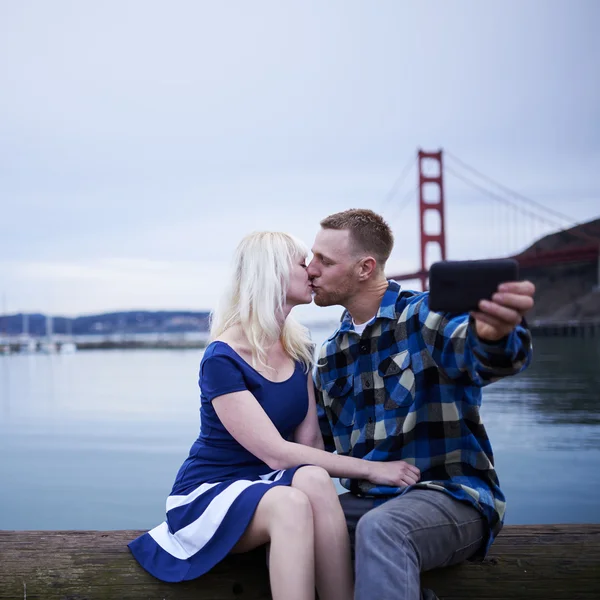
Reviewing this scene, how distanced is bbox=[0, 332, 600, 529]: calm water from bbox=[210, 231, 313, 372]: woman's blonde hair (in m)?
4.48

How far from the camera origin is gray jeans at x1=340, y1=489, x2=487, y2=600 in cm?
136

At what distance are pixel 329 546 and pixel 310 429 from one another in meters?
0.36

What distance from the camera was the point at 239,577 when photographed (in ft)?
5.13

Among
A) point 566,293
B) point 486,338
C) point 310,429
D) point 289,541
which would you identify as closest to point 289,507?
point 289,541

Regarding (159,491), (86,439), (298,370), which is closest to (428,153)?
(86,439)

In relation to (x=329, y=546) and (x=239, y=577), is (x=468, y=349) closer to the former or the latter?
(x=329, y=546)

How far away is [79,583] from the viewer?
158cm

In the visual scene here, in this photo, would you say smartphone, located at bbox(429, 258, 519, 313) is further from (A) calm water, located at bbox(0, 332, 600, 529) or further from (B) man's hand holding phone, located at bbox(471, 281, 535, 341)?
(A) calm water, located at bbox(0, 332, 600, 529)

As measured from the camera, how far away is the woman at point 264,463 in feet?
4.80

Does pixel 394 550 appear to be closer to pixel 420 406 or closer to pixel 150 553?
pixel 420 406

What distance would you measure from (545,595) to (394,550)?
0.40 m

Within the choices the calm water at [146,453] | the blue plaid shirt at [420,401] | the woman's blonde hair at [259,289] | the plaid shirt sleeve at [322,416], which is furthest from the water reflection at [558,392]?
the woman's blonde hair at [259,289]

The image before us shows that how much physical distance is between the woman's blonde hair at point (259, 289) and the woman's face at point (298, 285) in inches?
0.6

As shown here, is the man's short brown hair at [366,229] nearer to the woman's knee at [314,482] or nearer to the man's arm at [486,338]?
the man's arm at [486,338]
